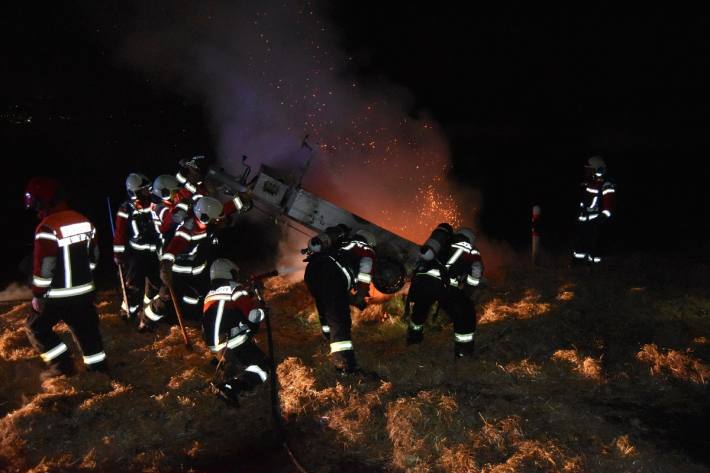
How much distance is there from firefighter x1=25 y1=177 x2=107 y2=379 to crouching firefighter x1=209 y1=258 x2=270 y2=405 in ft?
4.67

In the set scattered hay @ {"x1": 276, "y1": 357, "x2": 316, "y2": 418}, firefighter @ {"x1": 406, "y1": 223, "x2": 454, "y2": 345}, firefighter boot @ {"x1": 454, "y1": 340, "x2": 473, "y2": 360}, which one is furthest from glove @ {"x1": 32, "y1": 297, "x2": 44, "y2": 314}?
firefighter boot @ {"x1": 454, "y1": 340, "x2": 473, "y2": 360}

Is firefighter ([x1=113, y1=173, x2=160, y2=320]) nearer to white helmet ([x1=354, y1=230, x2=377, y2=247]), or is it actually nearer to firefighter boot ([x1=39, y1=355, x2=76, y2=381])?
firefighter boot ([x1=39, y1=355, x2=76, y2=381])

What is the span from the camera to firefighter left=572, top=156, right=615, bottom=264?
845 cm

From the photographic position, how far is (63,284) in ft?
17.6

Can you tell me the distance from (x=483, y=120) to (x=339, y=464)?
29.1 meters

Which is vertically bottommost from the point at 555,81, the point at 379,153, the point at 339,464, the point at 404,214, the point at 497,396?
the point at 339,464

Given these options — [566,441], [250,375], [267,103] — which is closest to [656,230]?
[267,103]

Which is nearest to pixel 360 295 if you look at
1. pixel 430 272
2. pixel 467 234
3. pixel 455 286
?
pixel 430 272

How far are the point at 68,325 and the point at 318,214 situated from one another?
356cm

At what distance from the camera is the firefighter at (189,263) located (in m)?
6.49

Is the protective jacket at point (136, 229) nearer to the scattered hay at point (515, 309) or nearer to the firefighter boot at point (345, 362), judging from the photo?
the firefighter boot at point (345, 362)

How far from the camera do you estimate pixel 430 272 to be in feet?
19.7

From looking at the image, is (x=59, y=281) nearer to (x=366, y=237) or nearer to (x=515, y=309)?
(x=366, y=237)

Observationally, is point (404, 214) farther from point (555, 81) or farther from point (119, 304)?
point (555, 81)
